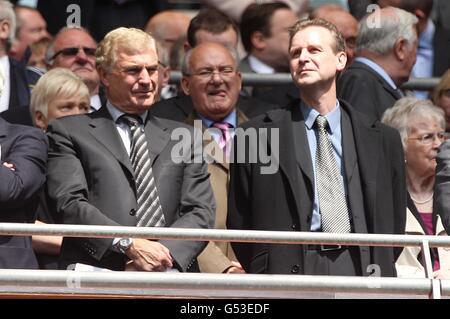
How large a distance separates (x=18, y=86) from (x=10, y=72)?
0.37 ft

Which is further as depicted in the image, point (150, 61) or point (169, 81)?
point (169, 81)

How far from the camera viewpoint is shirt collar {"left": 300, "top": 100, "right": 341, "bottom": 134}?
8.30m

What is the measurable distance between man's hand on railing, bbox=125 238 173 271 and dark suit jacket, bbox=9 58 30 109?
2721 mm

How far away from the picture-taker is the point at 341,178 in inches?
320

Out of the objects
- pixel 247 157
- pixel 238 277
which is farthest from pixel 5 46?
pixel 238 277

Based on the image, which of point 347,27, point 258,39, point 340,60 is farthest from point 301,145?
point 258,39

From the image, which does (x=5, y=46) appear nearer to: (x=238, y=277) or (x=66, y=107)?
(x=66, y=107)

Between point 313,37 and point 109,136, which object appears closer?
point 109,136

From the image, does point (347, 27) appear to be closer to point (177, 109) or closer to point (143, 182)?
point (177, 109)

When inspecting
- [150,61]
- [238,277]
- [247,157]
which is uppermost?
[150,61]

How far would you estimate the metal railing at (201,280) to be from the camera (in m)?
6.43

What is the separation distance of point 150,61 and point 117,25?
3.48 metres

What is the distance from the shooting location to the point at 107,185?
26.2ft

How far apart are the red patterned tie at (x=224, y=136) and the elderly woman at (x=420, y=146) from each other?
981 millimetres
